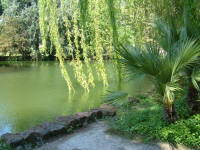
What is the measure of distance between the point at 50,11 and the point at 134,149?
190 centimetres

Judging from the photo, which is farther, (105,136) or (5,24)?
(5,24)

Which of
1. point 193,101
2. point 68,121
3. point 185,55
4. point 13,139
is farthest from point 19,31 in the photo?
point 185,55

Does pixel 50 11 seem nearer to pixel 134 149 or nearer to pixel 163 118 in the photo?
pixel 134 149

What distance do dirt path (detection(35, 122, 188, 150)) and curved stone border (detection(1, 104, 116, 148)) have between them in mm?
139

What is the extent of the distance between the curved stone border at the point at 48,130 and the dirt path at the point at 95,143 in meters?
0.14

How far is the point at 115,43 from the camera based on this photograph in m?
2.38

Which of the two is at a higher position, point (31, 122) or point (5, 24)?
point (5, 24)

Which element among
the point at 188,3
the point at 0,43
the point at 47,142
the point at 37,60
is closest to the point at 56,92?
the point at 47,142

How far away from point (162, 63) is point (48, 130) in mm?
1918

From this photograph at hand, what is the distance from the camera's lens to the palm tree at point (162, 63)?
3074 mm

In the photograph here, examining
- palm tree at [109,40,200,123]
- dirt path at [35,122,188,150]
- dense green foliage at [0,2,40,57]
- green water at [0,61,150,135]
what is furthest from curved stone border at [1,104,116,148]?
dense green foliage at [0,2,40,57]

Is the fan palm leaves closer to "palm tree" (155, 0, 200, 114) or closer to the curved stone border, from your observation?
"palm tree" (155, 0, 200, 114)

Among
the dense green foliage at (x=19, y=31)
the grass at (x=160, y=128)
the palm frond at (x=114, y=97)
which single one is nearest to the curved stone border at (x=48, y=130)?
the grass at (x=160, y=128)

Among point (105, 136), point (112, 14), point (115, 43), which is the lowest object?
point (105, 136)
